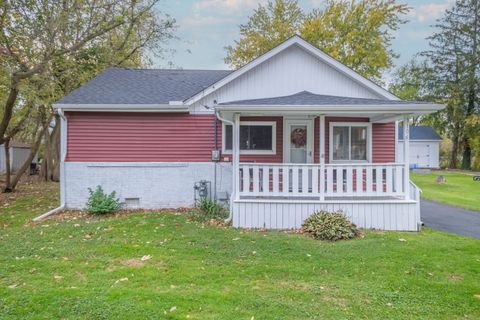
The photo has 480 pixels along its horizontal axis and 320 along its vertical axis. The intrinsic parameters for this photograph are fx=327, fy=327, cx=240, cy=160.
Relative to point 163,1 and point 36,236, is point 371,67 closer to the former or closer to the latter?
point 163,1

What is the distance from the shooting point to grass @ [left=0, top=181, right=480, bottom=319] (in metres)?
3.56

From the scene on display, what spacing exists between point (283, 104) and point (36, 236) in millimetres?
5571

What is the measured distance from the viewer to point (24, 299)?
3682 millimetres

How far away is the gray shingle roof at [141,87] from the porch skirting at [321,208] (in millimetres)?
3982

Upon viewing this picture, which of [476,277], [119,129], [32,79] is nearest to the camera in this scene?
[476,277]

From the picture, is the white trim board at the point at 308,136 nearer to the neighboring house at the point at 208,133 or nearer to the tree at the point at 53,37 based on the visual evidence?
the neighboring house at the point at 208,133

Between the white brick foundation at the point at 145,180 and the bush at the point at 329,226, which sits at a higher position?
the white brick foundation at the point at 145,180

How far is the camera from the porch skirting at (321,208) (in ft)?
23.5

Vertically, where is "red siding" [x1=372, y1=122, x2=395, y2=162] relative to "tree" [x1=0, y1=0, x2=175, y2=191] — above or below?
below

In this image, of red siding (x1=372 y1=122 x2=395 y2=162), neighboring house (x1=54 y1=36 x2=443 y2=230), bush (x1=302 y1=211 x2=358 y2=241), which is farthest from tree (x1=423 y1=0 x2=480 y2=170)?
bush (x1=302 y1=211 x2=358 y2=241)

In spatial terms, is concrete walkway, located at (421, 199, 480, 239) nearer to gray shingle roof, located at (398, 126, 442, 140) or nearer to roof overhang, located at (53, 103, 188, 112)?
roof overhang, located at (53, 103, 188, 112)

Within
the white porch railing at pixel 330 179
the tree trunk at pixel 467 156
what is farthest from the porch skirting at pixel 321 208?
the tree trunk at pixel 467 156

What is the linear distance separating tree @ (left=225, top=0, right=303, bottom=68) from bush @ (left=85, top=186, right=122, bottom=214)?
778 inches

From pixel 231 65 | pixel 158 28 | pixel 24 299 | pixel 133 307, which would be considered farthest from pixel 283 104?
A: pixel 231 65
